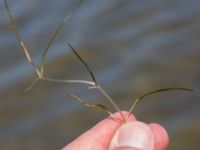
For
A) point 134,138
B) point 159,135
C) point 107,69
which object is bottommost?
point 107,69

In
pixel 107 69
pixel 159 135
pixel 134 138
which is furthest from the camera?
pixel 107 69

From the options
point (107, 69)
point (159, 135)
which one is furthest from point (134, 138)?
point (107, 69)

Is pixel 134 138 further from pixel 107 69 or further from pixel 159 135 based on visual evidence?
pixel 107 69

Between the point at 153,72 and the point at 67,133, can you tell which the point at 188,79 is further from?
the point at 67,133

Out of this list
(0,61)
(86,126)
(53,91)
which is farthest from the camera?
(0,61)

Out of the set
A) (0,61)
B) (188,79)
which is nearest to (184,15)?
(188,79)

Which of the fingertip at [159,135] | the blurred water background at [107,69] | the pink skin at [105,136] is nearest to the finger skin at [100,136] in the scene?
the pink skin at [105,136]
